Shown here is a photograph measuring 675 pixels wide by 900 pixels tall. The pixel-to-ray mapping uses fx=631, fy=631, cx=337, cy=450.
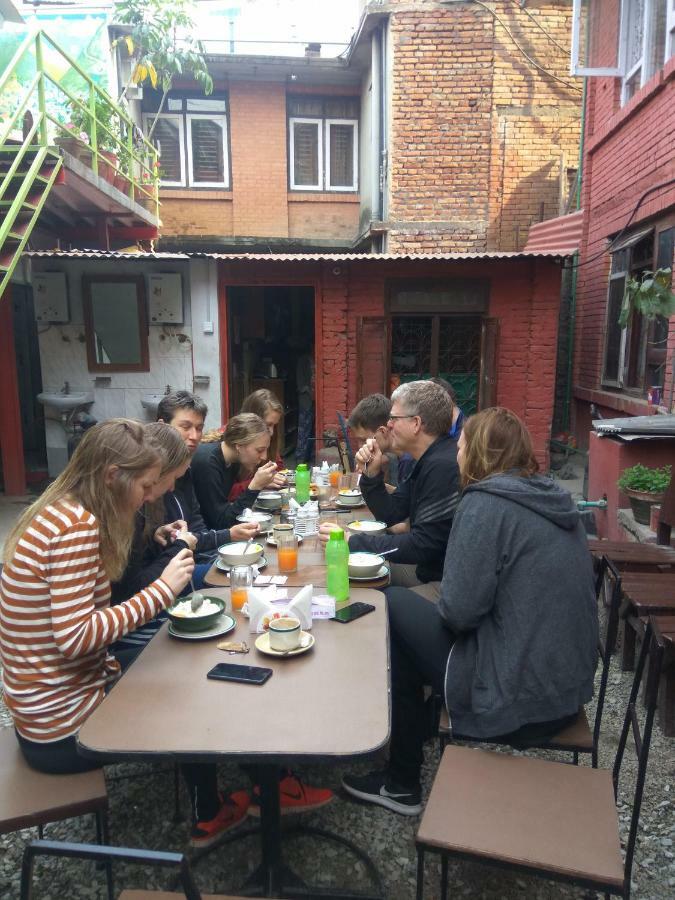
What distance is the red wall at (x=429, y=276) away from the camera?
8367 millimetres

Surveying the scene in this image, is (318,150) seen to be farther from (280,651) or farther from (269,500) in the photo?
(280,651)

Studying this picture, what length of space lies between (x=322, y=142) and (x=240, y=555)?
452 inches

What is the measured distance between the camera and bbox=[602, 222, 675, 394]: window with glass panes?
655cm

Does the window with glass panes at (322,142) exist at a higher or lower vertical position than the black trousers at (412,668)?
higher

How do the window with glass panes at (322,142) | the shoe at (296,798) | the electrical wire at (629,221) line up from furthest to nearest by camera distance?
the window with glass panes at (322,142), the electrical wire at (629,221), the shoe at (296,798)

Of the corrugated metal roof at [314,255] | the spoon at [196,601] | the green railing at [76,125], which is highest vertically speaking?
the green railing at [76,125]

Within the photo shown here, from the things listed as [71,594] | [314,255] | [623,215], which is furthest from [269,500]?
[623,215]

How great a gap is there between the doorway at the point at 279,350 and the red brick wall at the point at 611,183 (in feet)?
14.2

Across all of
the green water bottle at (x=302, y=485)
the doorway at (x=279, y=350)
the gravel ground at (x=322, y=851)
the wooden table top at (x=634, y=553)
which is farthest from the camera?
the doorway at (x=279, y=350)

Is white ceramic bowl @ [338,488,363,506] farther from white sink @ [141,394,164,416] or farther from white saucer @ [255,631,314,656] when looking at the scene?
white sink @ [141,394,164,416]

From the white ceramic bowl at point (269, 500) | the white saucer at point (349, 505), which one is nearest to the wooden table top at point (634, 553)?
the white saucer at point (349, 505)

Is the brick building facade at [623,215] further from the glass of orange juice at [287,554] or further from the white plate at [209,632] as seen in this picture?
the white plate at [209,632]

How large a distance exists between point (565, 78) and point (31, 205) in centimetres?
850

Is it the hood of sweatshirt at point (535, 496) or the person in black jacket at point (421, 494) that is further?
the person in black jacket at point (421, 494)
